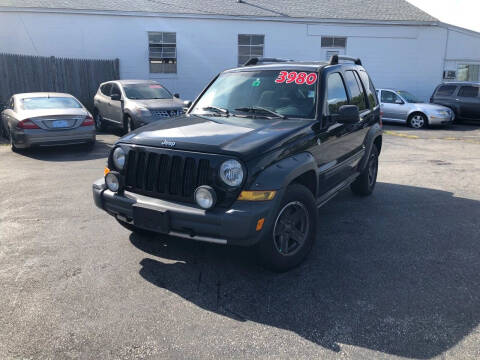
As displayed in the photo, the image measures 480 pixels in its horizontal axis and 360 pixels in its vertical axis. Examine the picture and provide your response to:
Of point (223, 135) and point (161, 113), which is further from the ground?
point (223, 135)

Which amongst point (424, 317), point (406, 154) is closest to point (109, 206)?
point (424, 317)

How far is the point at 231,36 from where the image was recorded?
700 inches

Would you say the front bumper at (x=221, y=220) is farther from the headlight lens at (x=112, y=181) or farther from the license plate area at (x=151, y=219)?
the headlight lens at (x=112, y=181)

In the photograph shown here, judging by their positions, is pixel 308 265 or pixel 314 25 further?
pixel 314 25

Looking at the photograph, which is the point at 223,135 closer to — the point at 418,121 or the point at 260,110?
the point at 260,110

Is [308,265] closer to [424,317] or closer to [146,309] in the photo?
[424,317]

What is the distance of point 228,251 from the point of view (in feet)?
14.4

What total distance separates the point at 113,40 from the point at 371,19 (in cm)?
1116

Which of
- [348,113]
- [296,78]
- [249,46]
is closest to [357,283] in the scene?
[348,113]

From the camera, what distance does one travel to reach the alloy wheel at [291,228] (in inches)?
150

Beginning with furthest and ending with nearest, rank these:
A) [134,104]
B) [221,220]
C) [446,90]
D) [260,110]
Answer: [446,90], [134,104], [260,110], [221,220]

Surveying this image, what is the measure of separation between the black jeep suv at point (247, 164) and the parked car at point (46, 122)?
5.57 metres

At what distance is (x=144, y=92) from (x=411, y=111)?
9.72m

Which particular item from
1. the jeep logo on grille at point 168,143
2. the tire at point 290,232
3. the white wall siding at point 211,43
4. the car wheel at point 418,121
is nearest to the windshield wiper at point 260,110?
the tire at point 290,232
